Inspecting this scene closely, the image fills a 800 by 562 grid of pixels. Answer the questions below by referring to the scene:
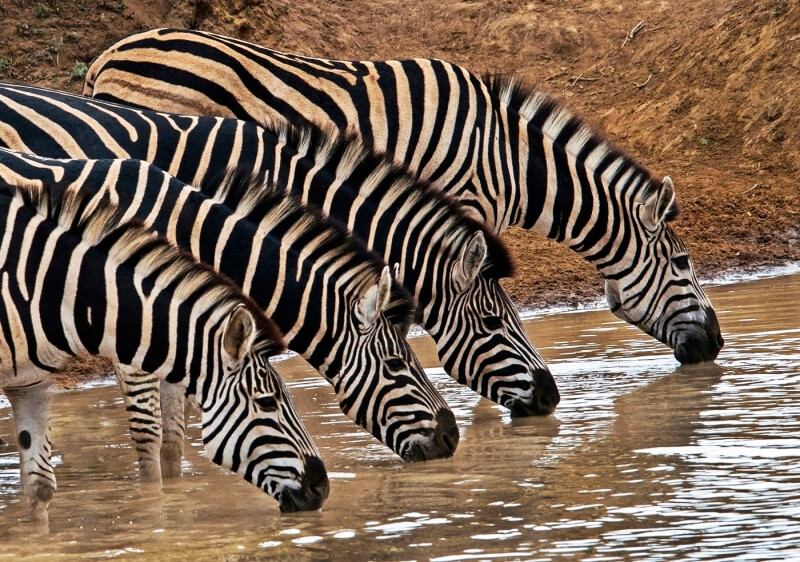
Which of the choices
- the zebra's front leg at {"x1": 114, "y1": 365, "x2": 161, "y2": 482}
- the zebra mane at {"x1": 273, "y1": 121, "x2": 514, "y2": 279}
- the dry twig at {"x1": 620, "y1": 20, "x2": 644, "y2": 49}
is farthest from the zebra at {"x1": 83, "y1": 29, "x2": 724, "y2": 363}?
the dry twig at {"x1": 620, "y1": 20, "x2": 644, "y2": 49}

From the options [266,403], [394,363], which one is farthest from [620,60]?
[266,403]

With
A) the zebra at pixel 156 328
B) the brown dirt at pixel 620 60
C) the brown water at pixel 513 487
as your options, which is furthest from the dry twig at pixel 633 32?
the zebra at pixel 156 328

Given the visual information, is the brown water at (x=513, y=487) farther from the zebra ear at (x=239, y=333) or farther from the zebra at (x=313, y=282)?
the zebra ear at (x=239, y=333)

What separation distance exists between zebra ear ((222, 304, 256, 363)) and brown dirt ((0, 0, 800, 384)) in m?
8.12

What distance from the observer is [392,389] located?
7.76 meters

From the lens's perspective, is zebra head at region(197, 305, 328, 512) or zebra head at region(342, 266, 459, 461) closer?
zebra head at region(197, 305, 328, 512)

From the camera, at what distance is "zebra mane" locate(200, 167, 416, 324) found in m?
7.80

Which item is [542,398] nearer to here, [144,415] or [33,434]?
[144,415]

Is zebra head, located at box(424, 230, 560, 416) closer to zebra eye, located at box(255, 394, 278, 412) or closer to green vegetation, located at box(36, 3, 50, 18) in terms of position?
zebra eye, located at box(255, 394, 278, 412)

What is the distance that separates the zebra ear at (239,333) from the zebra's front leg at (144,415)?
172 cm

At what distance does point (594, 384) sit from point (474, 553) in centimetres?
448

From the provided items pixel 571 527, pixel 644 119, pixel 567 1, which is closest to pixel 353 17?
pixel 567 1

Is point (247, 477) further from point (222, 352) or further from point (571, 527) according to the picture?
point (571, 527)

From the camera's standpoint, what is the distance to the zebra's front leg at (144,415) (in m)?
8.18
